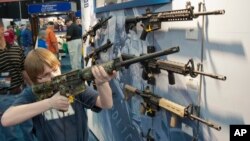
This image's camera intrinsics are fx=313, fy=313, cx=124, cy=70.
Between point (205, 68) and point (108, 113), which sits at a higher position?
point (205, 68)

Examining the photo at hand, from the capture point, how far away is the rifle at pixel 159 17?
2105mm

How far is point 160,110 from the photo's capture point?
2850 mm

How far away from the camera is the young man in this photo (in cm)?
200

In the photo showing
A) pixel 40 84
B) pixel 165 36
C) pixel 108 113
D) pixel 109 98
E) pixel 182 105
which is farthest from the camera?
pixel 108 113

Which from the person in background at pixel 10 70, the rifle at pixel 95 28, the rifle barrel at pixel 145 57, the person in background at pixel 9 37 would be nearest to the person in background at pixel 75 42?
the person in background at pixel 9 37

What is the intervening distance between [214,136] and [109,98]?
30.0 inches

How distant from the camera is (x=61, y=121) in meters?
2.15

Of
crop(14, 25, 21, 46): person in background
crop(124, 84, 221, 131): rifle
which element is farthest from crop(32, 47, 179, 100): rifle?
crop(14, 25, 21, 46): person in background

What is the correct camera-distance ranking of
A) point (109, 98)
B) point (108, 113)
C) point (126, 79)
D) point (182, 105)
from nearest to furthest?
point (109, 98), point (182, 105), point (126, 79), point (108, 113)

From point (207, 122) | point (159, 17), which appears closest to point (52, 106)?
point (207, 122)

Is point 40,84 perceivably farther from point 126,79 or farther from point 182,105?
point 126,79

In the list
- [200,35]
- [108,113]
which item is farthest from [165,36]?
[108,113]

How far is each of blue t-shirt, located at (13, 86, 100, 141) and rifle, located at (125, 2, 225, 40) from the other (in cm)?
82

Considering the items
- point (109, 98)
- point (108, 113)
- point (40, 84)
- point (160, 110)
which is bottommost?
point (108, 113)
